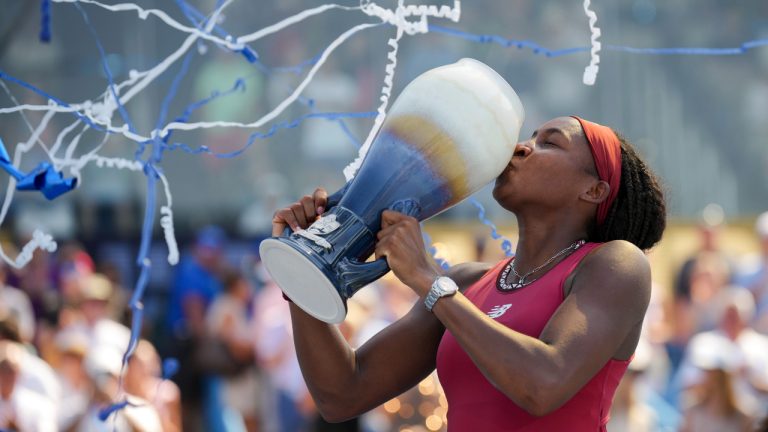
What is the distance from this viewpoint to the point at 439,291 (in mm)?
1720

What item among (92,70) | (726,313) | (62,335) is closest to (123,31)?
(92,70)

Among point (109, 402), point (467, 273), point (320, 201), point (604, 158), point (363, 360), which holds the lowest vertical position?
point (109, 402)

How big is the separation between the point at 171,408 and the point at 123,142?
2.44 m

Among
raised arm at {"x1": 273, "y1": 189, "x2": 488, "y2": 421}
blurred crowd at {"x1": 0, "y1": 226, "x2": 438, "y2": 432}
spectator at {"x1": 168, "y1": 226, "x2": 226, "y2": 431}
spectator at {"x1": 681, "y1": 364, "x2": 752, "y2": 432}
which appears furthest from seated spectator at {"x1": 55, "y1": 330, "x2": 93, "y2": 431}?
raised arm at {"x1": 273, "y1": 189, "x2": 488, "y2": 421}

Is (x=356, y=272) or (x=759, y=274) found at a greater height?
(x=356, y=272)

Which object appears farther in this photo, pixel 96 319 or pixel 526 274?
pixel 96 319

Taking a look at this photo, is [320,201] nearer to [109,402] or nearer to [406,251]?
[406,251]

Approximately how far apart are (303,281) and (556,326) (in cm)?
40

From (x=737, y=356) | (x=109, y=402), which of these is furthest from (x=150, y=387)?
(x=737, y=356)

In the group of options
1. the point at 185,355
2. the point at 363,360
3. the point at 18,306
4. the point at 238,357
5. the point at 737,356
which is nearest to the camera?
the point at 363,360

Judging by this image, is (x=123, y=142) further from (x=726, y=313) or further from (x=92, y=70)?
(x=726, y=313)

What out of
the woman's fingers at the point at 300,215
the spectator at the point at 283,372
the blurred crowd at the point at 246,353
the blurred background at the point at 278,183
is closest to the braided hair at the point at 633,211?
the woman's fingers at the point at 300,215

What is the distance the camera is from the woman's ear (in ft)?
6.46

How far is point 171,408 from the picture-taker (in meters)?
4.87
